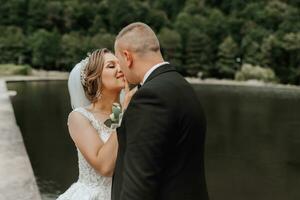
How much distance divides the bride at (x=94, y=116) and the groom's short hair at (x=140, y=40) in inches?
12.0

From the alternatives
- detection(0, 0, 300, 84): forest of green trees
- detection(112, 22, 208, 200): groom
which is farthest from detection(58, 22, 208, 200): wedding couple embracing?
Answer: detection(0, 0, 300, 84): forest of green trees

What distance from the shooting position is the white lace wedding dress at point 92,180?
2.12 m

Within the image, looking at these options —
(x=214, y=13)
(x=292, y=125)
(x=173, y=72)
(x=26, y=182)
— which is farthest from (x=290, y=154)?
(x=214, y=13)

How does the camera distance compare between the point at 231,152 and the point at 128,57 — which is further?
the point at 231,152

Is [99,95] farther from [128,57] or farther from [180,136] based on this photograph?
[180,136]

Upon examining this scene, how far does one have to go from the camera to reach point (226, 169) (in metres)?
11.8

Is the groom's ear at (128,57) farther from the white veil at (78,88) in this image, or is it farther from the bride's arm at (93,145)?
the white veil at (78,88)

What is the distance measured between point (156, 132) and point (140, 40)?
316mm

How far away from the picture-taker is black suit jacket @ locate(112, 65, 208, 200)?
1586 mm

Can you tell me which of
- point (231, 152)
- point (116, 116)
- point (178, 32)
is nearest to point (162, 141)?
point (116, 116)

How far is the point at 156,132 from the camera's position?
5.16 feet

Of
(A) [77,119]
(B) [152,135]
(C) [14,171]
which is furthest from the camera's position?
(C) [14,171]

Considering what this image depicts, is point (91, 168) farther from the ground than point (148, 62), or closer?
closer

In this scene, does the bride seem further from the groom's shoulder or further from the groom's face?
the groom's shoulder
